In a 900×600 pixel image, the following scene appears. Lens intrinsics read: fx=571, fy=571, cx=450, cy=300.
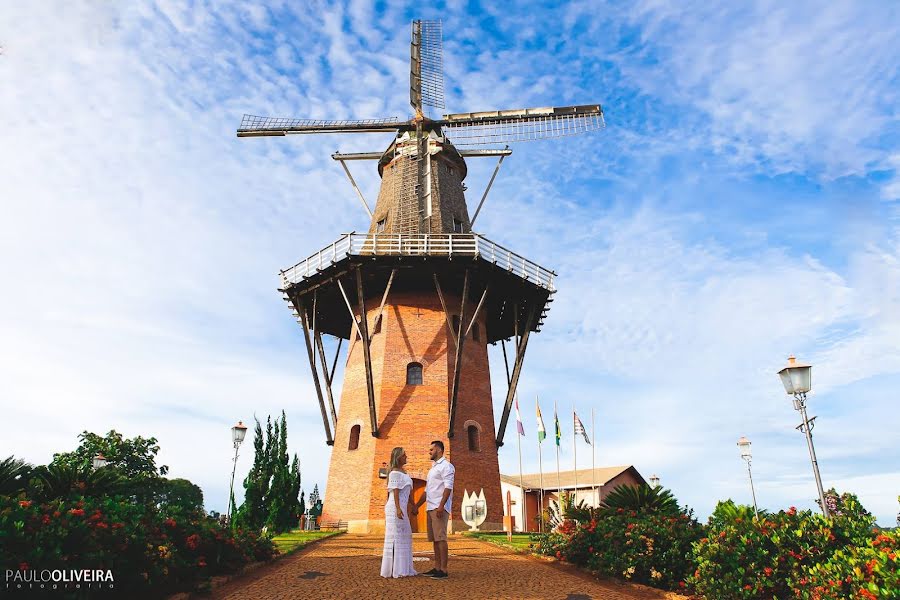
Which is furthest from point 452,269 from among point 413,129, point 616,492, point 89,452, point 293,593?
point 89,452

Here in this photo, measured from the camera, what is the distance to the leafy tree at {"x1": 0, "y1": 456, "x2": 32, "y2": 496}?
295 inches

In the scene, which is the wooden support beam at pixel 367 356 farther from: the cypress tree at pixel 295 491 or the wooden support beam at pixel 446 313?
the cypress tree at pixel 295 491

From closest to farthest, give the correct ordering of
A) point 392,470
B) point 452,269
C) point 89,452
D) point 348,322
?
point 392,470 → point 452,269 → point 348,322 → point 89,452

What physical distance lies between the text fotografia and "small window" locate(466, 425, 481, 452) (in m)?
14.9

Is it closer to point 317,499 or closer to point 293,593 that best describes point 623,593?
point 293,593

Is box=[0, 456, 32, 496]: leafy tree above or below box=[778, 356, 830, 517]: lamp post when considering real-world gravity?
below

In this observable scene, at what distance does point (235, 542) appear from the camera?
9.64 meters

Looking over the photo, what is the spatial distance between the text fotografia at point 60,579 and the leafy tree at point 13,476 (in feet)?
8.53

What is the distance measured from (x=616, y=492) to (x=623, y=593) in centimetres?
279

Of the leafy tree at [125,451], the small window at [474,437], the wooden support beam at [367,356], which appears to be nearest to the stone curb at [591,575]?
the small window at [474,437]

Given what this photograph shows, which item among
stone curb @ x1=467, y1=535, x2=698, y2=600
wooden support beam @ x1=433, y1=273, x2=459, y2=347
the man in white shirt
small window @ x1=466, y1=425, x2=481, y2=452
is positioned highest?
wooden support beam @ x1=433, y1=273, x2=459, y2=347

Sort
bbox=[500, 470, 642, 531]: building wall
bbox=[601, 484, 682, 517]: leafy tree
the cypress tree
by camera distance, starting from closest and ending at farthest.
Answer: bbox=[601, 484, 682, 517]: leafy tree < the cypress tree < bbox=[500, 470, 642, 531]: building wall

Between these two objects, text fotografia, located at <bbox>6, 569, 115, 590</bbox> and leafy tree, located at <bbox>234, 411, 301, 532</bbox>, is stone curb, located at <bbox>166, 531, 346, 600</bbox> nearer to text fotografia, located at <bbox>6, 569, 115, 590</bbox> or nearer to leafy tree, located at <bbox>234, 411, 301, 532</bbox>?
text fotografia, located at <bbox>6, 569, 115, 590</bbox>

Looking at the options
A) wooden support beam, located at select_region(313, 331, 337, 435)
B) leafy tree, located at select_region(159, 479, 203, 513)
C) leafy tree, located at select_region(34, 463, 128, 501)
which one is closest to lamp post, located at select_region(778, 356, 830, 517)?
leafy tree, located at select_region(34, 463, 128, 501)
